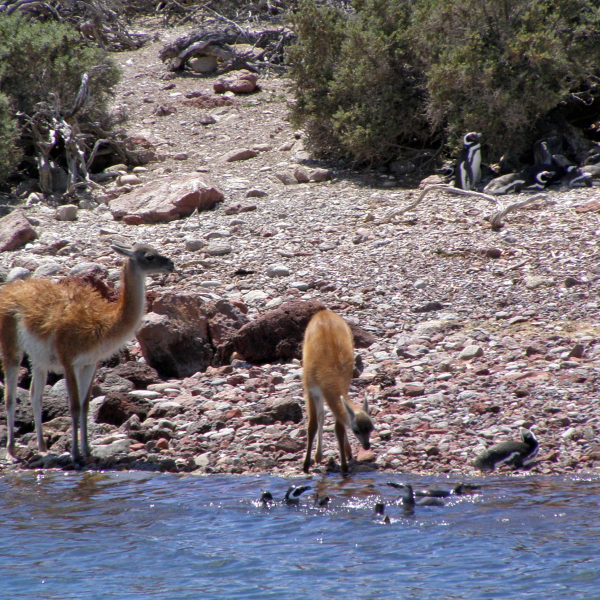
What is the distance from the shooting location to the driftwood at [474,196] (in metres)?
11.8

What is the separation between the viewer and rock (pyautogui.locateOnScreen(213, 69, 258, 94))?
21.5 meters

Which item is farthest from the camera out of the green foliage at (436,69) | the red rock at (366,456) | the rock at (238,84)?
the rock at (238,84)

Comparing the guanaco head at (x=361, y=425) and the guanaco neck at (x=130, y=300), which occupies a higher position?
the guanaco neck at (x=130, y=300)

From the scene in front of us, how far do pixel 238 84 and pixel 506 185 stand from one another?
34.4ft

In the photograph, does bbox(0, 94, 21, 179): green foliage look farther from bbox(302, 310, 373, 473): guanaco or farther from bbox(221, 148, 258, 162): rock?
bbox(302, 310, 373, 473): guanaco

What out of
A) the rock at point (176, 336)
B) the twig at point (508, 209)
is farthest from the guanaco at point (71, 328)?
Answer: the twig at point (508, 209)

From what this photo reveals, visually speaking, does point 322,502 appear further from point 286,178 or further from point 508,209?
point 286,178

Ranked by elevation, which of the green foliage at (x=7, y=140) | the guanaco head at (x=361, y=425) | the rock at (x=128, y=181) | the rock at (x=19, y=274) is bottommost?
the guanaco head at (x=361, y=425)

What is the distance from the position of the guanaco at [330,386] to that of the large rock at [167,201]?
7.57 meters

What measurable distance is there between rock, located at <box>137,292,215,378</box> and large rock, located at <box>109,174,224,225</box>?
16.5 feet

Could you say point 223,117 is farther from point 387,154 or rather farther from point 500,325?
point 500,325

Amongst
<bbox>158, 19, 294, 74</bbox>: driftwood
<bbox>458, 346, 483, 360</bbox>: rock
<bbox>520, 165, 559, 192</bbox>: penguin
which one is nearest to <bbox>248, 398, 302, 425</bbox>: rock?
<bbox>458, 346, 483, 360</bbox>: rock

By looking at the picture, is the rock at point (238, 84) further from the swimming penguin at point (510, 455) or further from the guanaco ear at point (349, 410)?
the swimming penguin at point (510, 455)

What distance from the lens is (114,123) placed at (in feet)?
58.7
